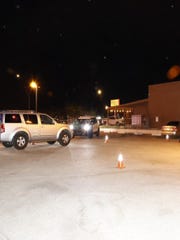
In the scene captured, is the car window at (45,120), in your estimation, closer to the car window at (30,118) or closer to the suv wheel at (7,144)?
the car window at (30,118)

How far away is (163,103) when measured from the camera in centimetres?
4638

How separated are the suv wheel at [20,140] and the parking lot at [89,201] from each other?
4776 mm

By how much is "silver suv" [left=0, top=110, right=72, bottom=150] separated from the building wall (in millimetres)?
27477

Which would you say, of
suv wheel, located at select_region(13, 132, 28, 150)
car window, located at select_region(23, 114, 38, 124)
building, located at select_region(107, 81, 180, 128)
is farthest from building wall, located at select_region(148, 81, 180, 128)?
suv wheel, located at select_region(13, 132, 28, 150)

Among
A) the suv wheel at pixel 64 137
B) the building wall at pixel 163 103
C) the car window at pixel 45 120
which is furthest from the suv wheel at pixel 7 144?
the building wall at pixel 163 103

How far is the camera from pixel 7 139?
57.3 ft

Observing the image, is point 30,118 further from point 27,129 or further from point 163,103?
point 163,103

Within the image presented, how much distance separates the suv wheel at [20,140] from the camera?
57.5 feet

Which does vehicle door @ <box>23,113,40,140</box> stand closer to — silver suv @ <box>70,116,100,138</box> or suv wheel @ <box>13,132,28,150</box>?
suv wheel @ <box>13,132,28,150</box>

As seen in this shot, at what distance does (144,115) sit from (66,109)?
551 inches

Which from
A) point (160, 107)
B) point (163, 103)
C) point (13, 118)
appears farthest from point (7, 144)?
point (160, 107)

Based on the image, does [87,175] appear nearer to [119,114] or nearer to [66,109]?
[66,109]

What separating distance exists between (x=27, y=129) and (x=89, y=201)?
11.4 metres

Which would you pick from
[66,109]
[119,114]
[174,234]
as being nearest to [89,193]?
[174,234]
